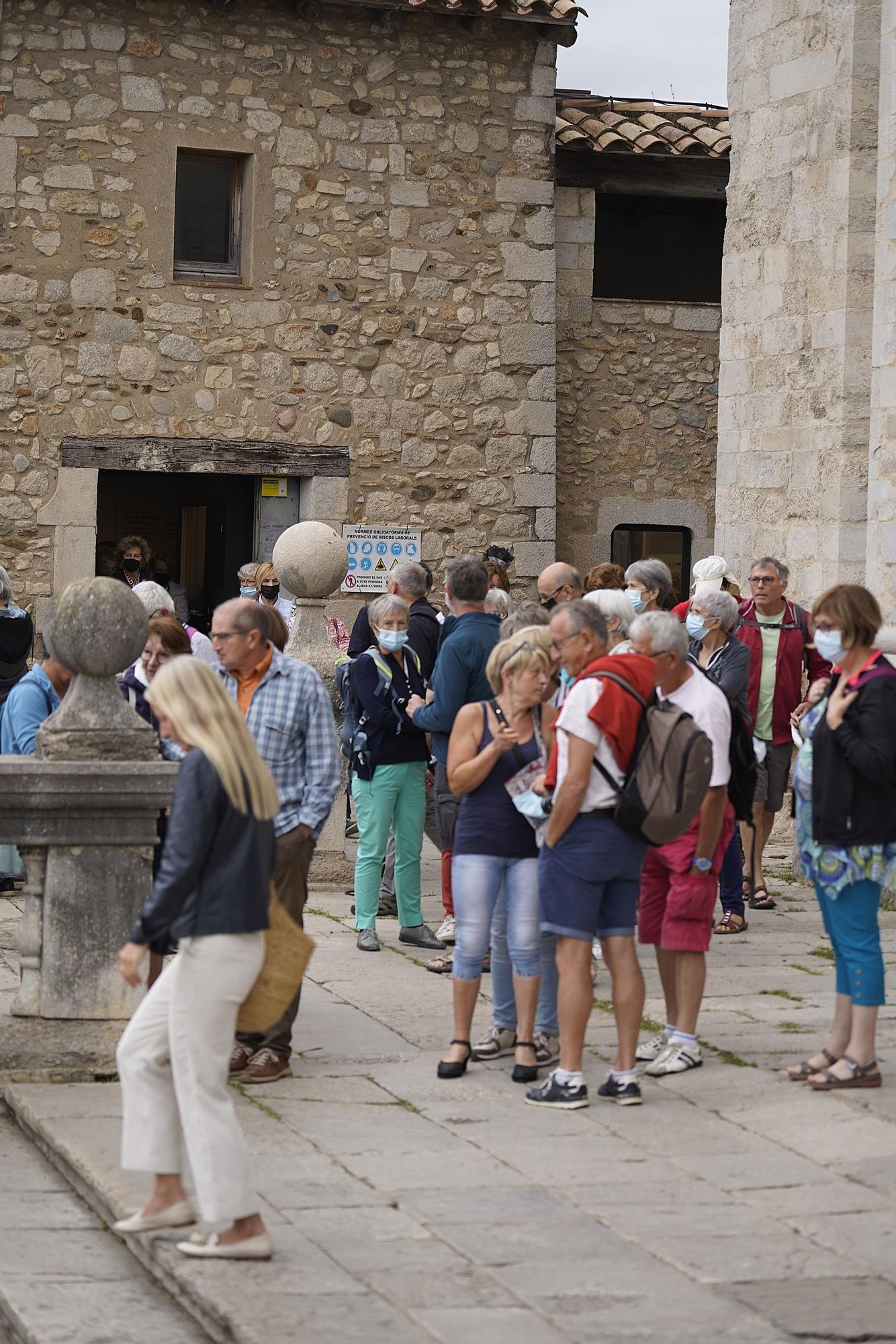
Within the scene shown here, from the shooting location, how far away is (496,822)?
6.88m

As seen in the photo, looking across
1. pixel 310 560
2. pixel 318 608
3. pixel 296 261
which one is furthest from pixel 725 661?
pixel 296 261

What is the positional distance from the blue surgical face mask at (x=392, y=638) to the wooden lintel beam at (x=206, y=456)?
22.1ft

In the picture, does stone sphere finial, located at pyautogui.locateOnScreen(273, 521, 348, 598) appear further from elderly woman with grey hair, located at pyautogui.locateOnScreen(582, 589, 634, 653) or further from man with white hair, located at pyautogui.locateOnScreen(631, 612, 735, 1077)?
man with white hair, located at pyautogui.locateOnScreen(631, 612, 735, 1077)

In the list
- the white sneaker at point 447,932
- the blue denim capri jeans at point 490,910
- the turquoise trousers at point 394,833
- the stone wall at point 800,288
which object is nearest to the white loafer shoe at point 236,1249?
the blue denim capri jeans at point 490,910

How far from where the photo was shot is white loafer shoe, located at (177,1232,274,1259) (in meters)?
4.85

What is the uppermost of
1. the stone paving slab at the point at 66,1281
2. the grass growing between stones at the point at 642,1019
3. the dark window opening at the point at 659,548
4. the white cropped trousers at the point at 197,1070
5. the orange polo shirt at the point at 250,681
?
the dark window opening at the point at 659,548

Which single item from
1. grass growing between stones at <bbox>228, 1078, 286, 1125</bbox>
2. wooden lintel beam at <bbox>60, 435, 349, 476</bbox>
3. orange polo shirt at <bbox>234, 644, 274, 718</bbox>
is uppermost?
wooden lintel beam at <bbox>60, 435, 349, 476</bbox>

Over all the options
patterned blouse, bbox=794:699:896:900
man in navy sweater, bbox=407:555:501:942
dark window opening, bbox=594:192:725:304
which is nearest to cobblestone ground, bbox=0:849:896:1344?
patterned blouse, bbox=794:699:896:900

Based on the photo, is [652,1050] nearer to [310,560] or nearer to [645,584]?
[645,584]

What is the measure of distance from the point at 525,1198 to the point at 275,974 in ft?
3.26

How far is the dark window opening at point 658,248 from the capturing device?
57.5 feet

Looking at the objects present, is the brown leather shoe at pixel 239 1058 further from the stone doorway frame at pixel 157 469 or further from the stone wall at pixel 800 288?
the stone doorway frame at pixel 157 469

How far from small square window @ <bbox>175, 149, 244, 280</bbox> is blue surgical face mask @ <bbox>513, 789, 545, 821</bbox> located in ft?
32.4

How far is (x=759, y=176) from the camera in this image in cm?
1331
